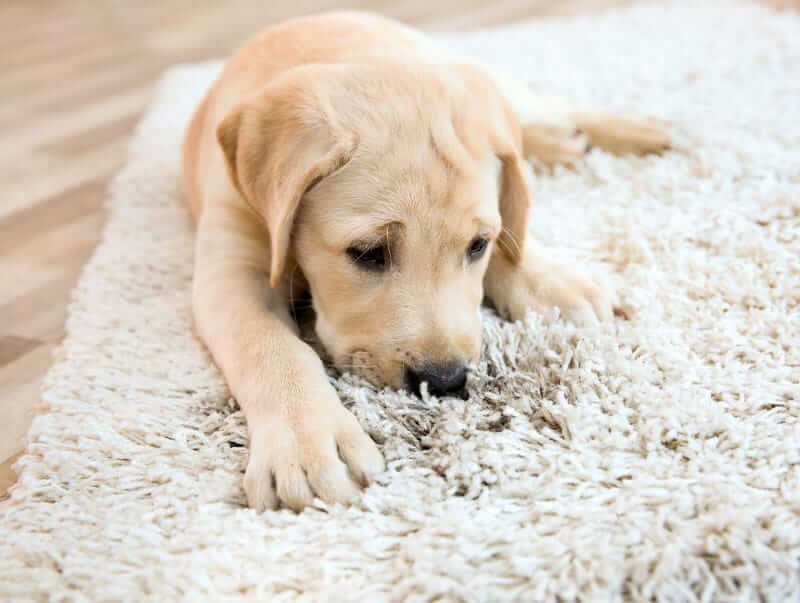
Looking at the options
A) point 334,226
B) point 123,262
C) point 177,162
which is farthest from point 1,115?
point 334,226

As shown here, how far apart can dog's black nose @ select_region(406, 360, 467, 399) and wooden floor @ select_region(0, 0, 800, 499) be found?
39.6 inches

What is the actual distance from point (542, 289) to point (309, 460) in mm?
941

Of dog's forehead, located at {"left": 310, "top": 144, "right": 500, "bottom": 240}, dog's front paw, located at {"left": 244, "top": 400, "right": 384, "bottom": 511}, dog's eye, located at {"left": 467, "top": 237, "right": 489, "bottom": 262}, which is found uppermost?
dog's forehead, located at {"left": 310, "top": 144, "right": 500, "bottom": 240}

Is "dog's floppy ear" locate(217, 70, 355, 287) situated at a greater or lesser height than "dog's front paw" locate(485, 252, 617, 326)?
greater

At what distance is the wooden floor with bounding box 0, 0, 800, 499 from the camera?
269cm

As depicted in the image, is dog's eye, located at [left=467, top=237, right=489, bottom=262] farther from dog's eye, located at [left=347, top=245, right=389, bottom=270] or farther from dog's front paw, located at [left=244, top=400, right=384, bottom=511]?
dog's front paw, located at [left=244, top=400, right=384, bottom=511]

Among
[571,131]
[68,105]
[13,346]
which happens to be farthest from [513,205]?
[68,105]

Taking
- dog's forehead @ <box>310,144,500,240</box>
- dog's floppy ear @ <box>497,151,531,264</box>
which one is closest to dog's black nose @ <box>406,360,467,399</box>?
dog's forehead @ <box>310,144,500,240</box>

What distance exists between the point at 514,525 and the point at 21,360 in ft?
5.50

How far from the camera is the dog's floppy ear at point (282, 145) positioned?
6.57ft

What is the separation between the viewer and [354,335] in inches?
82.4

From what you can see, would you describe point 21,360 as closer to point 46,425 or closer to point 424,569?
point 46,425

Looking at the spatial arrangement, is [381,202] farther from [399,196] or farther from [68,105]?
[68,105]

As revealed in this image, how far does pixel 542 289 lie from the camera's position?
2.34m
